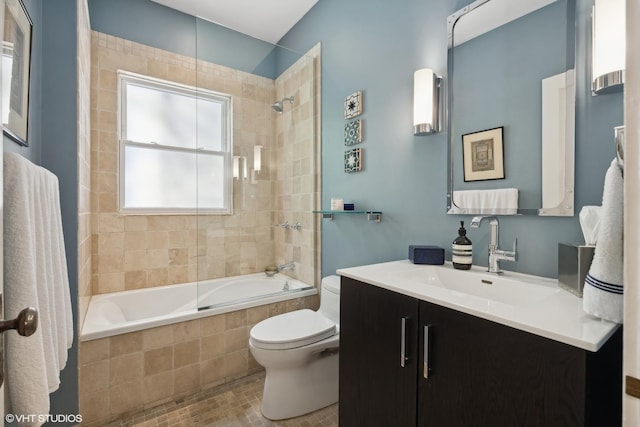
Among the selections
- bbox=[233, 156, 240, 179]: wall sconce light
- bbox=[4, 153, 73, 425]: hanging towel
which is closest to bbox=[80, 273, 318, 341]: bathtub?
bbox=[233, 156, 240, 179]: wall sconce light

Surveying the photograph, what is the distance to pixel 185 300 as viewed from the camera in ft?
8.68

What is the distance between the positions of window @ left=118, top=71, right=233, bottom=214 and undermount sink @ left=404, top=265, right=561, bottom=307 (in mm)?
1695

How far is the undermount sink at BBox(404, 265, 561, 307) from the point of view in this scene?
1100 mm

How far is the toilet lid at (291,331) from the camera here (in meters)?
1.65

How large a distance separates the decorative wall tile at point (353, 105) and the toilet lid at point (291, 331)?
142cm

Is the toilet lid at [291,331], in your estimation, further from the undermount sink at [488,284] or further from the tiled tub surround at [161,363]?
the undermount sink at [488,284]

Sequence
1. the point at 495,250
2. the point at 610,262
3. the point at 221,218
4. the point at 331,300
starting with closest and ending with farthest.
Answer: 1. the point at 610,262
2. the point at 495,250
3. the point at 331,300
4. the point at 221,218

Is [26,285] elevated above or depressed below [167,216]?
below

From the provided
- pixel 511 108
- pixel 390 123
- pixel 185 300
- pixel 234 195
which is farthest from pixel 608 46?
pixel 185 300

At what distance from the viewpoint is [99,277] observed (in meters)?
2.41

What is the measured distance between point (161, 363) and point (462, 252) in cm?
188

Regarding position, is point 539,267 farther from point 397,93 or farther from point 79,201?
point 79,201

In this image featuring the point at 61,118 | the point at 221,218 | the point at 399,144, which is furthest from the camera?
the point at 221,218

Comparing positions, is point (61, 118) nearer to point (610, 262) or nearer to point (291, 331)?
point (291, 331)
